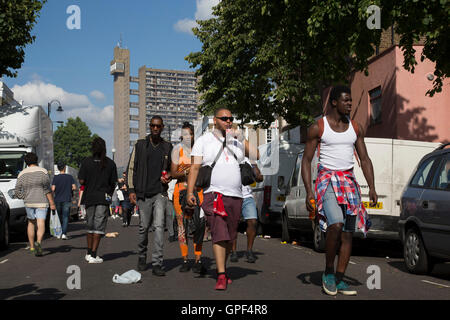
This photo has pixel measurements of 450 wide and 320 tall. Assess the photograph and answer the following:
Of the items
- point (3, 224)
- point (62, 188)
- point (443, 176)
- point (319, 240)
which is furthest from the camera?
point (62, 188)

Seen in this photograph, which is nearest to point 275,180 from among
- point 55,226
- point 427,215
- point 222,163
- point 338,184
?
point 55,226

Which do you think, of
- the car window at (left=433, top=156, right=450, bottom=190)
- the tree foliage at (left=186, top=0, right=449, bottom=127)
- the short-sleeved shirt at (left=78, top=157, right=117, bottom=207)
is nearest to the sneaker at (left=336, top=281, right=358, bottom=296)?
the car window at (left=433, top=156, right=450, bottom=190)

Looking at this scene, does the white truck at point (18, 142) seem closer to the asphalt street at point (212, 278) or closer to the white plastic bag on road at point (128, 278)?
the asphalt street at point (212, 278)

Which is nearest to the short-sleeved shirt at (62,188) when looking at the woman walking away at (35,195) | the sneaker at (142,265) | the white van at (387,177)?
the woman walking away at (35,195)

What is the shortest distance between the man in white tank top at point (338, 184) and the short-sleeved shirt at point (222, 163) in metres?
0.82

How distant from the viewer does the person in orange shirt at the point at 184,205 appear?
8.38 meters

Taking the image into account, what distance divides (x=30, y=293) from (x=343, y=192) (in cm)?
354

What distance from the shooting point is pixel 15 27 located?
19969 mm

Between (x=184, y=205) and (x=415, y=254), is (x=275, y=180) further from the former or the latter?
(x=184, y=205)

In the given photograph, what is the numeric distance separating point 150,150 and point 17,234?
1205 centimetres

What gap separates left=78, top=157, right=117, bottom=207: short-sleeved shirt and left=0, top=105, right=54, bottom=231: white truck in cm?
563
